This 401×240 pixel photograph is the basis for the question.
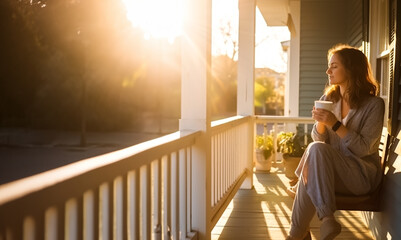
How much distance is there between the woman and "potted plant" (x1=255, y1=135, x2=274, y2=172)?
387 centimetres

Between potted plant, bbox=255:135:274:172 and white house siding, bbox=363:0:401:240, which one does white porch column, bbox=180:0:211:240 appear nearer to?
white house siding, bbox=363:0:401:240

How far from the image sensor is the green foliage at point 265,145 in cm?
664

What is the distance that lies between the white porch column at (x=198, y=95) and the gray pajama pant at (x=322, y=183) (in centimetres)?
61

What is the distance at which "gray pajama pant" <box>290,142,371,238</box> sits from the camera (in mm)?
2426

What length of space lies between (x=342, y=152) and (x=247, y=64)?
317 cm

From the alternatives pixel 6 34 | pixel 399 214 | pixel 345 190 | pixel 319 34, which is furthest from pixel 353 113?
pixel 6 34

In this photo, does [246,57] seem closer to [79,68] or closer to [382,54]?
[382,54]

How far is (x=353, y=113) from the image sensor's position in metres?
2.65

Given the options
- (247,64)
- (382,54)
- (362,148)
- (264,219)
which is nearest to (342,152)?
(362,148)

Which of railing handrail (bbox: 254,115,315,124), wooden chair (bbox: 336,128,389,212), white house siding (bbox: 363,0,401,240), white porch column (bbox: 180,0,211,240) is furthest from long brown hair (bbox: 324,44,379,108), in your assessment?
railing handrail (bbox: 254,115,315,124)

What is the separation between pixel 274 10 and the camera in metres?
8.12

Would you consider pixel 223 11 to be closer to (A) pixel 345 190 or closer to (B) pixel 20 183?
(A) pixel 345 190

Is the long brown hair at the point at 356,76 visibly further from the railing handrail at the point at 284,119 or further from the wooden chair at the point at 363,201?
the railing handrail at the point at 284,119

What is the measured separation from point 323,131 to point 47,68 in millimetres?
21937
